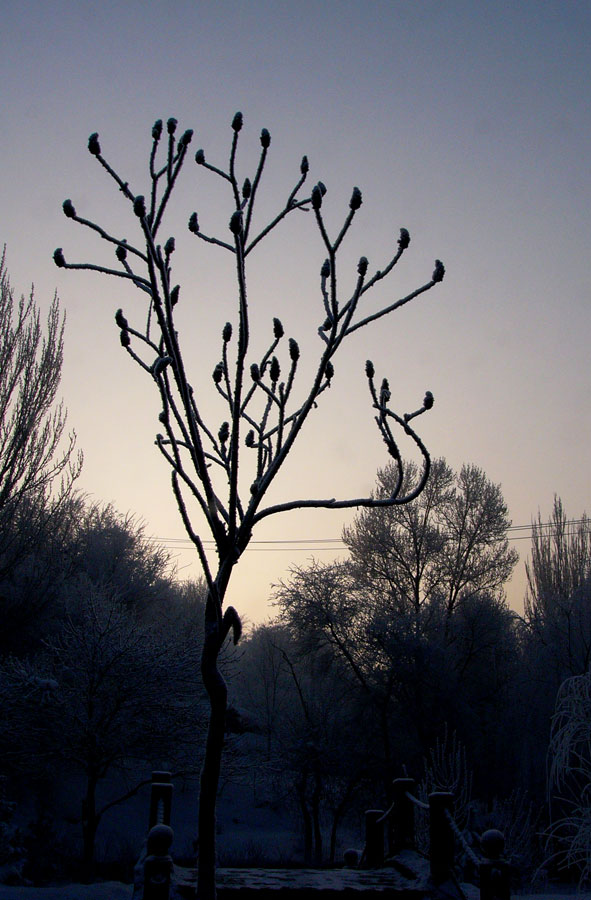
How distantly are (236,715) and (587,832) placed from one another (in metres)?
26.3

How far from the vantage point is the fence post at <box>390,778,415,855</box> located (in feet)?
31.6

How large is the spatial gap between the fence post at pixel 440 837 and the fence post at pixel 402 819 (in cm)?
198

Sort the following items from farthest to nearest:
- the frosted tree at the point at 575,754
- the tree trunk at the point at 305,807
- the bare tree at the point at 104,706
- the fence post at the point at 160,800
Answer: the tree trunk at the point at 305,807
the bare tree at the point at 104,706
the fence post at the point at 160,800
the frosted tree at the point at 575,754

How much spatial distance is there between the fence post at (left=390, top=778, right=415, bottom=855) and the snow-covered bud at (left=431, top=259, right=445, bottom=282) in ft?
24.6

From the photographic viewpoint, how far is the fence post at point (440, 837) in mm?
7449

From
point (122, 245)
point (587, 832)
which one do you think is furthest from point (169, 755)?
point (122, 245)

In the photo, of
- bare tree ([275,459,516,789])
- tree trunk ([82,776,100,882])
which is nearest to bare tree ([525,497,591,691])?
bare tree ([275,459,516,789])

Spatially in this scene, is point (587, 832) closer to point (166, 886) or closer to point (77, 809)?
point (166, 886)

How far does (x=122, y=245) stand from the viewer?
4453 millimetres

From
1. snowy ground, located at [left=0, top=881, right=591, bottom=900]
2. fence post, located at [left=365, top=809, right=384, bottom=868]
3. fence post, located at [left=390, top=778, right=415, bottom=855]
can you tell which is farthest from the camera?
snowy ground, located at [left=0, top=881, right=591, bottom=900]

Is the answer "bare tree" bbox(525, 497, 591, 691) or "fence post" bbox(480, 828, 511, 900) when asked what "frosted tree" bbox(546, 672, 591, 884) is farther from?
"bare tree" bbox(525, 497, 591, 691)

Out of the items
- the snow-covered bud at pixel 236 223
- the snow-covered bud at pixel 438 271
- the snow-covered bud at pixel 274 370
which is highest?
the snow-covered bud at pixel 236 223

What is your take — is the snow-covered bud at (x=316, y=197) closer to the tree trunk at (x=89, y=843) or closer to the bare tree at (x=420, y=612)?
the tree trunk at (x=89, y=843)

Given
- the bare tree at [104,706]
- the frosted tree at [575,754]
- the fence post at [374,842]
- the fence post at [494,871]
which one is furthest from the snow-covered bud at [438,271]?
the bare tree at [104,706]
